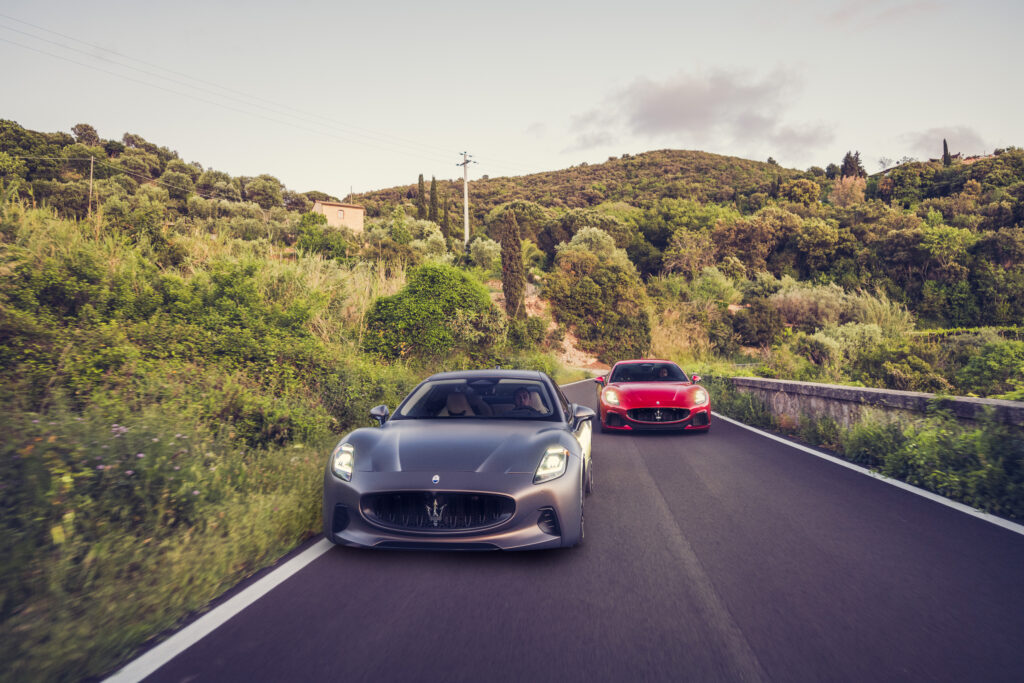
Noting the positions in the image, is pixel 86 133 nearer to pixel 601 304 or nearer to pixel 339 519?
pixel 601 304

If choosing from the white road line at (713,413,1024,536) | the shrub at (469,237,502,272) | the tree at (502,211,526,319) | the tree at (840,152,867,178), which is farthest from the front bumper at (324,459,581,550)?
the tree at (840,152,867,178)

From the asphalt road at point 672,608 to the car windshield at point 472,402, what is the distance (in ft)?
3.83

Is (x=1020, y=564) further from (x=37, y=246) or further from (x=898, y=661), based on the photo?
(x=37, y=246)

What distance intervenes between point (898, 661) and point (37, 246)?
13.1 meters

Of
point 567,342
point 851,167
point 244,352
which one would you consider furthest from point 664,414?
point 851,167

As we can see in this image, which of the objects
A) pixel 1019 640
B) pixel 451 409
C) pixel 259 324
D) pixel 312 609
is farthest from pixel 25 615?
pixel 259 324

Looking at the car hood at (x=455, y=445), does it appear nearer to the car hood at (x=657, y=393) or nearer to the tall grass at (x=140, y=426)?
the tall grass at (x=140, y=426)

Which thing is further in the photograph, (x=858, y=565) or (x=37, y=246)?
(x=37, y=246)

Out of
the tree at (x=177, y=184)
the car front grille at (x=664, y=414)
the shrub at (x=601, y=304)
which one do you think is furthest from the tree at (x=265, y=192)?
the car front grille at (x=664, y=414)

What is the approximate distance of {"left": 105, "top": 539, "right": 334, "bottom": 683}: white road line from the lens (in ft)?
9.45

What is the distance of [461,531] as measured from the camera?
436cm

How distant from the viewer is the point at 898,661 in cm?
302

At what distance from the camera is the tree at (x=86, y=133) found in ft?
257

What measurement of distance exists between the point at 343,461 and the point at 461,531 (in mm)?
1137
